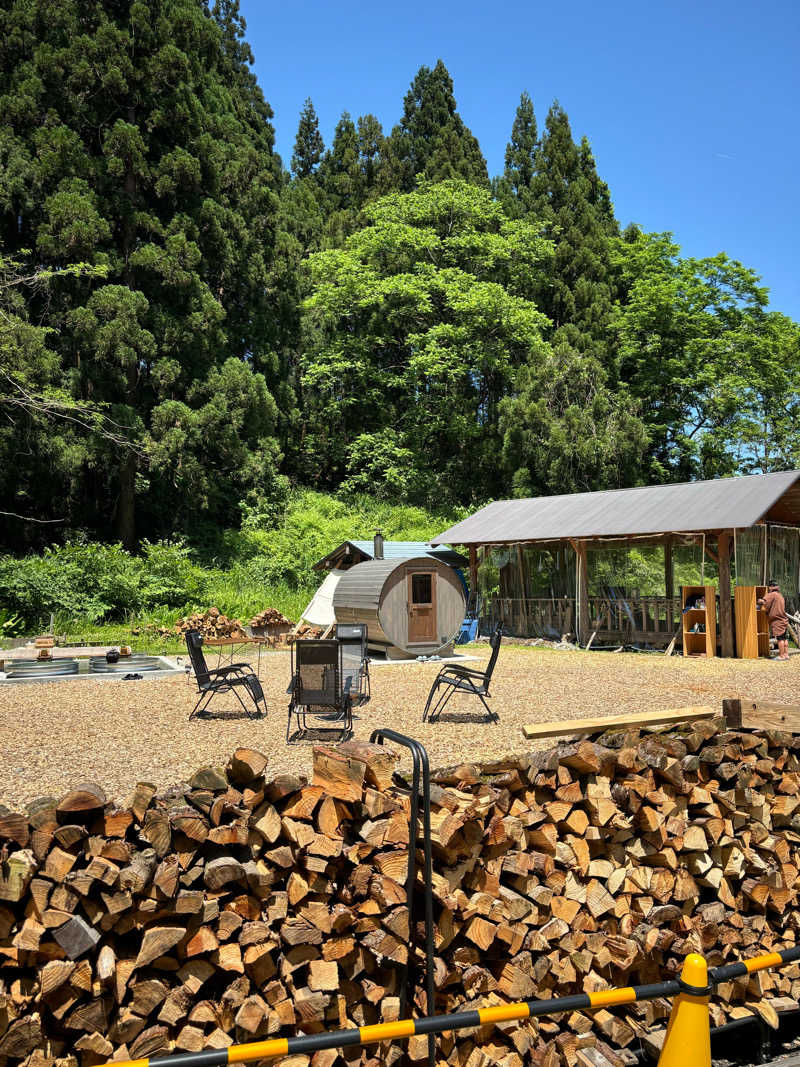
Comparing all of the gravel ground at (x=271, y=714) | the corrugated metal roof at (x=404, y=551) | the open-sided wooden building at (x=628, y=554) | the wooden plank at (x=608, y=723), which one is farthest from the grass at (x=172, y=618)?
the wooden plank at (x=608, y=723)

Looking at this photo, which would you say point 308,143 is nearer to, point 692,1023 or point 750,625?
point 750,625

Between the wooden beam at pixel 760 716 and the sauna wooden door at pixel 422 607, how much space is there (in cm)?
1046

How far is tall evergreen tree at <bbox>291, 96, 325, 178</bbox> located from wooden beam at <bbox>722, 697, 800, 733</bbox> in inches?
1540

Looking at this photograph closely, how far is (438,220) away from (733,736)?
100 ft

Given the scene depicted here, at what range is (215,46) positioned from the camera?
25.2 metres

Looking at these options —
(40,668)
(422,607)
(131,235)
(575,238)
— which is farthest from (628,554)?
(575,238)

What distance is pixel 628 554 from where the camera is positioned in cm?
2134

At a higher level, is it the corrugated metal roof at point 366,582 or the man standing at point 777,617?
the corrugated metal roof at point 366,582

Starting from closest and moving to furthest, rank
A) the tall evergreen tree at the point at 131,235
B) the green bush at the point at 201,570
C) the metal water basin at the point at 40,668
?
1. the metal water basin at the point at 40,668
2. the green bush at the point at 201,570
3. the tall evergreen tree at the point at 131,235

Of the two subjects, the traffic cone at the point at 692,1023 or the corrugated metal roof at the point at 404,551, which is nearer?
the traffic cone at the point at 692,1023

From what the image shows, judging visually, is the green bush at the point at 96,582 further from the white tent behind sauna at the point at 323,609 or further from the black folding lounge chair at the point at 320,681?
the black folding lounge chair at the point at 320,681

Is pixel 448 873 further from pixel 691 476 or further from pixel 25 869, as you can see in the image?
pixel 691 476

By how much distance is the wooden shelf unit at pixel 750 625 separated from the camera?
48.8 feet

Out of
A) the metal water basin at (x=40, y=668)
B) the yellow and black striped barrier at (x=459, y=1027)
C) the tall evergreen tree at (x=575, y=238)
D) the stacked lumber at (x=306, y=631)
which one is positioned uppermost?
the tall evergreen tree at (x=575, y=238)
